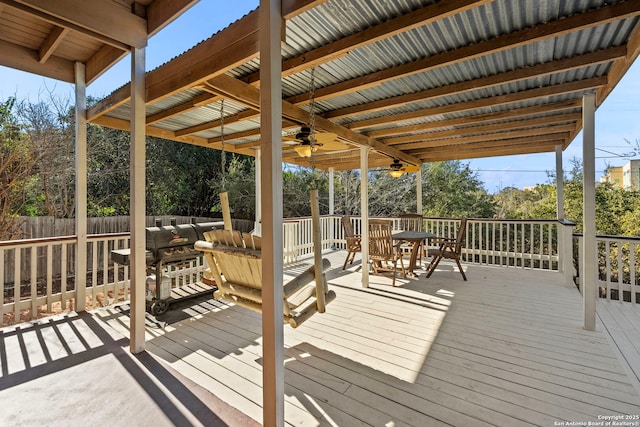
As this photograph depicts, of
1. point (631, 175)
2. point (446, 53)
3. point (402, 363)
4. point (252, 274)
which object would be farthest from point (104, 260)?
point (631, 175)

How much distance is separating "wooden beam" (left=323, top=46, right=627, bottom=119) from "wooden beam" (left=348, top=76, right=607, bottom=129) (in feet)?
1.73

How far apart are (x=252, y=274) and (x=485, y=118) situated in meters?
3.74

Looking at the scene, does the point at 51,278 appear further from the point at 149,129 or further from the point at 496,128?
the point at 496,128

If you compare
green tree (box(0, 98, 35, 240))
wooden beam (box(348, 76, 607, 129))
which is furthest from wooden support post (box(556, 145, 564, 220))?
green tree (box(0, 98, 35, 240))

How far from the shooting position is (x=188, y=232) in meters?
3.57

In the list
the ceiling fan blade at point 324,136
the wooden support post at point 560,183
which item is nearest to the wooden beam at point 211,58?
the ceiling fan blade at point 324,136

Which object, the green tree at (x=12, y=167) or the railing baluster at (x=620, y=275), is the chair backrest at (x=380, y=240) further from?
the green tree at (x=12, y=167)

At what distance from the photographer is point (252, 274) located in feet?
7.23

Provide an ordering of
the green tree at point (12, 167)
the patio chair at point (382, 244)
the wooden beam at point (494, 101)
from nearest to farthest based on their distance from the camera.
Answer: the wooden beam at point (494, 101) → the patio chair at point (382, 244) → the green tree at point (12, 167)

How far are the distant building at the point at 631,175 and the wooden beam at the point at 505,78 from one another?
879 centimetres

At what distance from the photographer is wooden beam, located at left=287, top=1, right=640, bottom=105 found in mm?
1843

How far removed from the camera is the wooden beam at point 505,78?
2.35 metres

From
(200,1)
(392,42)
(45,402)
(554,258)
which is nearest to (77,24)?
(200,1)

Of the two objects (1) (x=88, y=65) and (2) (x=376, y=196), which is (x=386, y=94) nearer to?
(1) (x=88, y=65)
